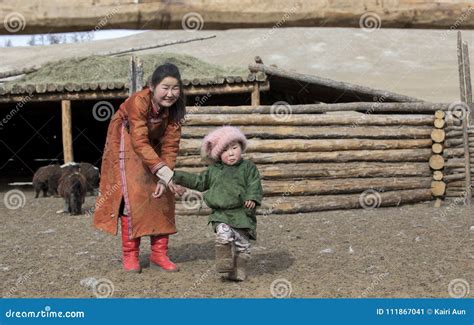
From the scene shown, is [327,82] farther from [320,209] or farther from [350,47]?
[350,47]

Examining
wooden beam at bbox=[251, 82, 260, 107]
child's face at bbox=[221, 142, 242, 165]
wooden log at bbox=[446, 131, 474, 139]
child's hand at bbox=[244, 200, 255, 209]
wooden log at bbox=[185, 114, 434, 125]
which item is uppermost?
wooden beam at bbox=[251, 82, 260, 107]

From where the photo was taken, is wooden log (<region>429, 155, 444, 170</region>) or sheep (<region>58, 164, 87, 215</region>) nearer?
sheep (<region>58, 164, 87, 215</region>)

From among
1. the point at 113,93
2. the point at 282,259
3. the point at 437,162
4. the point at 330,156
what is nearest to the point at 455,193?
A: the point at 437,162

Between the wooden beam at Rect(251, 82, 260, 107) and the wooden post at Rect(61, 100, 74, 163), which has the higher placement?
the wooden beam at Rect(251, 82, 260, 107)

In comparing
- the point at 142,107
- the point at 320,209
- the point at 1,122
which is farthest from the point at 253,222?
the point at 1,122

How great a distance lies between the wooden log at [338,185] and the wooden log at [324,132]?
70 centimetres

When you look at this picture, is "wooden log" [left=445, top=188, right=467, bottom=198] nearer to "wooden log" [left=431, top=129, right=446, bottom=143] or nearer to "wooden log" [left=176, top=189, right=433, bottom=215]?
"wooden log" [left=176, top=189, right=433, bottom=215]

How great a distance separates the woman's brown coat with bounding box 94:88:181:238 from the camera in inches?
202

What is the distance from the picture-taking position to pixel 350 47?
69.0 meters

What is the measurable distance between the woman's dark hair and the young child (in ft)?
1.22

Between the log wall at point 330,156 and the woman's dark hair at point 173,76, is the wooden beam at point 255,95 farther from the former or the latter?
the woman's dark hair at point 173,76

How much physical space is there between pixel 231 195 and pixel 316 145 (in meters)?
5.09

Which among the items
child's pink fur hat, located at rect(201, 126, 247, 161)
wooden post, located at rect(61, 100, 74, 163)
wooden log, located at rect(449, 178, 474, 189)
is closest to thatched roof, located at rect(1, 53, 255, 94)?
wooden post, located at rect(61, 100, 74, 163)

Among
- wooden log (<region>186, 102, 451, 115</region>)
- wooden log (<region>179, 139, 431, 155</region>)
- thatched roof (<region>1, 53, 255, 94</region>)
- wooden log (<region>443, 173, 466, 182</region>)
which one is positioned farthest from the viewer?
thatched roof (<region>1, 53, 255, 94</region>)
